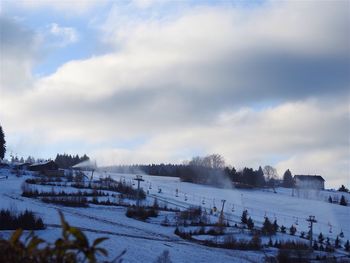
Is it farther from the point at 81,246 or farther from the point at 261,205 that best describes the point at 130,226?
the point at 261,205

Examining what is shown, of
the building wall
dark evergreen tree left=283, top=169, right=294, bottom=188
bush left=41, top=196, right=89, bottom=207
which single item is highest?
dark evergreen tree left=283, top=169, right=294, bottom=188

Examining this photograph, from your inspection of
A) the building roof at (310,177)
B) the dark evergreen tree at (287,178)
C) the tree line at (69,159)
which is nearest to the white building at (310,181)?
the building roof at (310,177)

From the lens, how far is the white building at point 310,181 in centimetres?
12612

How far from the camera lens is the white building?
126125mm

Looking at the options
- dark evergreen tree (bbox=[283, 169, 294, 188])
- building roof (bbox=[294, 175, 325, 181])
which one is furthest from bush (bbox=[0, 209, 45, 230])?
dark evergreen tree (bbox=[283, 169, 294, 188])

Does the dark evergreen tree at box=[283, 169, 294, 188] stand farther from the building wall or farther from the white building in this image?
the building wall

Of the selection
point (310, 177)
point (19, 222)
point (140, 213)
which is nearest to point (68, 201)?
point (140, 213)

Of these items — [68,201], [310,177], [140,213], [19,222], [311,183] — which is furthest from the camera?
[310,177]

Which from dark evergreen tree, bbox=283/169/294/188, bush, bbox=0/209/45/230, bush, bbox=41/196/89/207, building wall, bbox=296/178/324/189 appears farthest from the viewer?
dark evergreen tree, bbox=283/169/294/188

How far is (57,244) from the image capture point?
2938 mm

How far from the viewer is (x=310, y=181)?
131m

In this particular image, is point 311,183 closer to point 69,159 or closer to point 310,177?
point 310,177

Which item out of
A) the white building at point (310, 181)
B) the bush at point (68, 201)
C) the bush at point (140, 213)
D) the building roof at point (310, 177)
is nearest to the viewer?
the bush at point (140, 213)

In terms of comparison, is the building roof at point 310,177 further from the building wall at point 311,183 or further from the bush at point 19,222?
the bush at point 19,222
